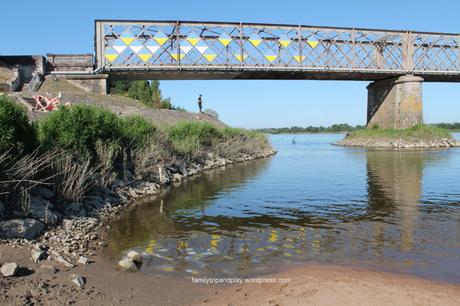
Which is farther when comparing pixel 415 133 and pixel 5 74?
pixel 415 133

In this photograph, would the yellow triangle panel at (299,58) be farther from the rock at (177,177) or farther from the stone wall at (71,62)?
the rock at (177,177)

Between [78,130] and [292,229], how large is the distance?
8.19m

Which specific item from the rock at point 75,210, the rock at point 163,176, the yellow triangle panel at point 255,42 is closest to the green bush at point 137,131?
the rock at point 163,176

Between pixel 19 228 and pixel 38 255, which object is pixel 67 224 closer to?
pixel 19 228

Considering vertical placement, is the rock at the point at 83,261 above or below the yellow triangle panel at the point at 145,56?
below

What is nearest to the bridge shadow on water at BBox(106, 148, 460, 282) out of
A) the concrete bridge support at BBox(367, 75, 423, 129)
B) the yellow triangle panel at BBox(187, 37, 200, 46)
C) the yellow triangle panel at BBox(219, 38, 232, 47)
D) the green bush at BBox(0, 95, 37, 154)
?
the green bush at BBox(0, 95, 37, 154)

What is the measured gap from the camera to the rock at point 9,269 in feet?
22.6

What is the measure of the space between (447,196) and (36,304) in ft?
50.0

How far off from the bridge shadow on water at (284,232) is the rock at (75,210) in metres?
1.00

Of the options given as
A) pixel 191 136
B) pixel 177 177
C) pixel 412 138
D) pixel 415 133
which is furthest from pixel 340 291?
pixel 415 133

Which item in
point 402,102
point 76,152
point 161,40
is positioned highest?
point 161,40

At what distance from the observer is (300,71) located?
55125 mm

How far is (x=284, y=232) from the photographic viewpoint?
11.0m

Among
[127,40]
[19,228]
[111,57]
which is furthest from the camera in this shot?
[127,40]
